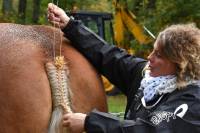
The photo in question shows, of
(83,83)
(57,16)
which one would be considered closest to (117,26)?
(57,16)

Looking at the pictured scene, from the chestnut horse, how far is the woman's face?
0.49 m

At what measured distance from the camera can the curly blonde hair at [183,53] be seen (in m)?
2.76

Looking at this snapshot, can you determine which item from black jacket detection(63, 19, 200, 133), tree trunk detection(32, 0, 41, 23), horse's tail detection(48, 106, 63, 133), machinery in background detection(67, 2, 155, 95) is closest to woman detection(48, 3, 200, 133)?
black jacket detection(63, 19, 200, 133)

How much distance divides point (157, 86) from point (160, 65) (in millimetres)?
109

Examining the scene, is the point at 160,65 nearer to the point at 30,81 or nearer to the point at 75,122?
the point at 75,122

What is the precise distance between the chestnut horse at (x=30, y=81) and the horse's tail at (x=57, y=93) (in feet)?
0.09

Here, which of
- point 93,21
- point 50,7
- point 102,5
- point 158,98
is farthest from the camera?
point 102,5

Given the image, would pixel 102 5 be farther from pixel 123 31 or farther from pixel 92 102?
pixel 92 102

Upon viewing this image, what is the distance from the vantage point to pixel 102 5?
117ft

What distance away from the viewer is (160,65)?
282cm

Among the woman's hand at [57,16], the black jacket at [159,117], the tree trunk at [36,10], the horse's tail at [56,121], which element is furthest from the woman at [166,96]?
the tree trunk at [36,10]

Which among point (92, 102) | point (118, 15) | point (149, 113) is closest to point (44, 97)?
point (92, 102)

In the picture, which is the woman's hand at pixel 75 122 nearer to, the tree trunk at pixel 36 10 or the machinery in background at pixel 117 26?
the machinery in background at pixel 117 26

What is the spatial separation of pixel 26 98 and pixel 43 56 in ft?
0.86
